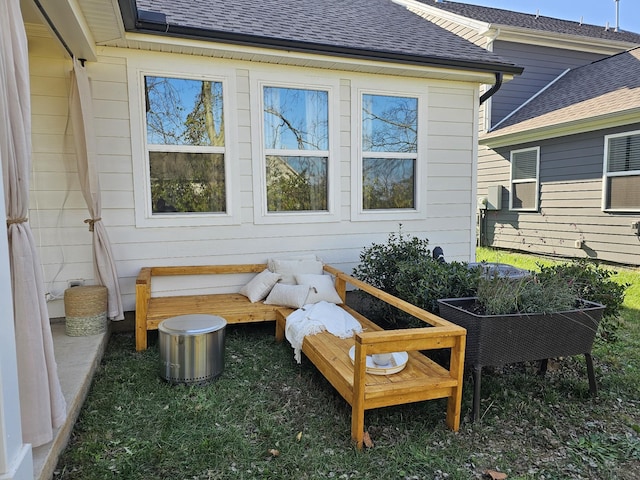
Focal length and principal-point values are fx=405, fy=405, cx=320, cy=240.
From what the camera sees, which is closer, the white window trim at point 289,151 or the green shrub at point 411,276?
the green shrub at point 411,276

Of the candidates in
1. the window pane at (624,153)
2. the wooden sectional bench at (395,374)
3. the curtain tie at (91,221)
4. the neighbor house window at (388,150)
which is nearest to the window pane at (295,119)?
the neighbor house window at (388,150)

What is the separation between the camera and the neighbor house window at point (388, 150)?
4.71 m

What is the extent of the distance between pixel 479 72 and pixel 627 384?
3.49 meters

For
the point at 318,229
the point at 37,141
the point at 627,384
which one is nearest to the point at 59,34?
the point at 37,141

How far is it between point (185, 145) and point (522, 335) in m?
3.42

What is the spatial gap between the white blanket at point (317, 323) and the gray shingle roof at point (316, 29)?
255 cm

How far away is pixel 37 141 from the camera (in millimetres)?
3613

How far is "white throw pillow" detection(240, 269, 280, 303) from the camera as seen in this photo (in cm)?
402

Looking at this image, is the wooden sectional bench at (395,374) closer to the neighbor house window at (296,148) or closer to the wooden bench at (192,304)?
the wooden bench at (192,304)

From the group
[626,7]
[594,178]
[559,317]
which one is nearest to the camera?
[559,317]

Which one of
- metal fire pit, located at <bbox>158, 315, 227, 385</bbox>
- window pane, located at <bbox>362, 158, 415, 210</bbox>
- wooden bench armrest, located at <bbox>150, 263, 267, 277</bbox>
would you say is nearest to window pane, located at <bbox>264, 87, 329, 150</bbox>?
window pane, located at <bbox>362, 158, 415, 210</bbox>

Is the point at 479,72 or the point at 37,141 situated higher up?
the point at 479,72

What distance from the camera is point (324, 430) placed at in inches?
95.5

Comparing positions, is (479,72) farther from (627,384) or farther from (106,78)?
(106,78)
